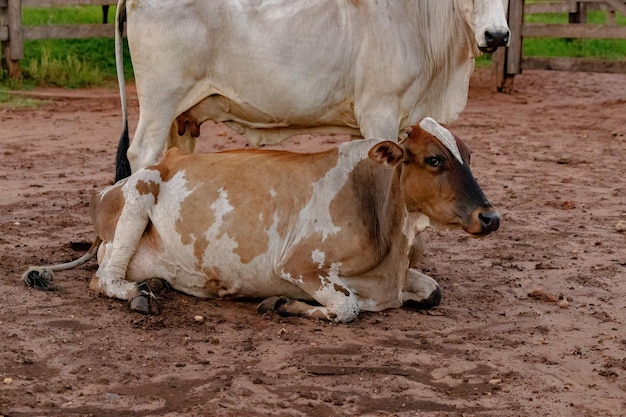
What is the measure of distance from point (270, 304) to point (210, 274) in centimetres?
39

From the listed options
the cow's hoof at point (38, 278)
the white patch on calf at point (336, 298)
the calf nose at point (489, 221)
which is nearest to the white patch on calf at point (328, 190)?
the white patch on calf at point (336, 298)

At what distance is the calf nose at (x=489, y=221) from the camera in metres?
5.48

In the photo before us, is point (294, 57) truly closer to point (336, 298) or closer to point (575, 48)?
point (336, 298)

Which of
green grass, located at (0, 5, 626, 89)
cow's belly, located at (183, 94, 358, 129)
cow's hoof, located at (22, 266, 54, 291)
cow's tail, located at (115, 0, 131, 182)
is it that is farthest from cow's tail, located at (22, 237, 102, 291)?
green grass, located at (0, 5, 626, 89)

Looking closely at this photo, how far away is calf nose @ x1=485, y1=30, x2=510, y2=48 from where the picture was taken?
656 centimetres

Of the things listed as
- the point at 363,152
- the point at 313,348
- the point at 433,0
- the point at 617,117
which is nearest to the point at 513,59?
the point at 617,117

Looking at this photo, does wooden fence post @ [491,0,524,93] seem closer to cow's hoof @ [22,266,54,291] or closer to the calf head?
the calf head

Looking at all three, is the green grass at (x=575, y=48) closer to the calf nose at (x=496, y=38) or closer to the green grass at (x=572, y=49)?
the green grass at (x=572, y=49)

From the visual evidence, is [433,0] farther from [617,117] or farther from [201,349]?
[617,117]

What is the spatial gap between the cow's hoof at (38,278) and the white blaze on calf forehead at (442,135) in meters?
2.12

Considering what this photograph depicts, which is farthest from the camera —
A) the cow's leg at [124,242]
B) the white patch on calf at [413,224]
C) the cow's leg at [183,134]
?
the cow's leg at [183,134]

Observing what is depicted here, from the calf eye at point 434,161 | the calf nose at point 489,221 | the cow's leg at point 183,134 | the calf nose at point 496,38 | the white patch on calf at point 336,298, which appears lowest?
the white patch on calf at point 336,298

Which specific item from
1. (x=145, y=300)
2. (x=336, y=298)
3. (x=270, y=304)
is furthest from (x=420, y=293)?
(x=145, y=300)

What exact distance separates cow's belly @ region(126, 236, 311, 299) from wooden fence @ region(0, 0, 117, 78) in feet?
26.7
